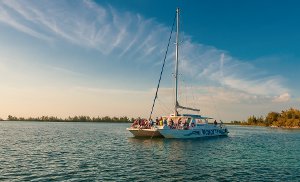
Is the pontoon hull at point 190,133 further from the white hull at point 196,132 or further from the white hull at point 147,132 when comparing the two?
the white hull at point 147,132

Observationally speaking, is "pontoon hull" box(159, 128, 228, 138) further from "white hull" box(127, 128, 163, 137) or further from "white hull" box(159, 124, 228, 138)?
"white hull" box(127, 128, 163, 137)

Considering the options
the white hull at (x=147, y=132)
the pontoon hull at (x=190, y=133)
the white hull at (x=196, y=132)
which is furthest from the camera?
the white hull at (x=196, y=132)

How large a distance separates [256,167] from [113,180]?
1298cm

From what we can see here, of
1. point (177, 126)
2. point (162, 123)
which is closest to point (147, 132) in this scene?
point (162, 123)

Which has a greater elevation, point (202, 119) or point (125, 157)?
point (202, 119)

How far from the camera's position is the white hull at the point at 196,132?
5024 centimetres

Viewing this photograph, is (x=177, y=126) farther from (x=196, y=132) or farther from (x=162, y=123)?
(x=196, y=132)

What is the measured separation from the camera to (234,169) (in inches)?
995

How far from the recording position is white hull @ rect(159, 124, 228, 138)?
50.2 m

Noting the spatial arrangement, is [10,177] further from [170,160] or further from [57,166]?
[170,160]

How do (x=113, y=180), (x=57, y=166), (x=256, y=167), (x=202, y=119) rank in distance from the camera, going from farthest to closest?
(x=202, y=119), (x=256, y=167), (x=57, y=166), (x=113, y=180)

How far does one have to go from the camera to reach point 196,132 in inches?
2234

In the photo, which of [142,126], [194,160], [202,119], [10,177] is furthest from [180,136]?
[10,177]

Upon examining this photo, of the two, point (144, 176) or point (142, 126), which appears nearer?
point (144, 176)
